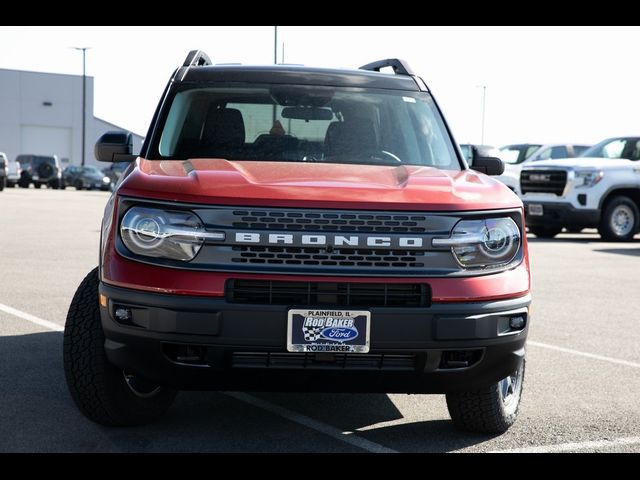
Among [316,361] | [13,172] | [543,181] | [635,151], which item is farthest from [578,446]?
[13,172]

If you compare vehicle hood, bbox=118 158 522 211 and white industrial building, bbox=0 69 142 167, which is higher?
white industrial building, bbox=0 69 142 167

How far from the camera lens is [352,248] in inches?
164

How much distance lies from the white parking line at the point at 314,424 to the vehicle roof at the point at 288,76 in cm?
172

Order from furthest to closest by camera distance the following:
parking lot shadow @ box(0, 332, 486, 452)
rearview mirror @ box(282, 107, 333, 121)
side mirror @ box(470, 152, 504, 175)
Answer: side mirror @ box(470, 152, 504, 175) < rearview mirror @ box(282, 107, 333, 121) < parking lot shadow @ box(0, 332, 486, 452)

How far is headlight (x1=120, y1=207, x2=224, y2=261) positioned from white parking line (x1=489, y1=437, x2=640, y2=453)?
5.30 ft

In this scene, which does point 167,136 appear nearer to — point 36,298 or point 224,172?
point 224,172

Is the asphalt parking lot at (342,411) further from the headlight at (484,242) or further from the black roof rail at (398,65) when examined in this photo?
the black roof rail at (398,65)

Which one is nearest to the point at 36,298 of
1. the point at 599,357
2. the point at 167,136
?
the point at 167,136

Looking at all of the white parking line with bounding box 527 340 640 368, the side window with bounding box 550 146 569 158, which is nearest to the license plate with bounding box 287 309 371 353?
the white parking line with bounding box 527 340 640 368

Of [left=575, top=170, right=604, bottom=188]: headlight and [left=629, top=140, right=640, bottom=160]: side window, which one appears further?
[left=629, top=140, right=640, bottom=160]: side window

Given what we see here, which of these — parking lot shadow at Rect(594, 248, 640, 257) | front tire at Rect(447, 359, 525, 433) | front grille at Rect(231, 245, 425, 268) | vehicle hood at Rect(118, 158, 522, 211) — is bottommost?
parking lot shadow at Rect(594, 248, 640, 257)

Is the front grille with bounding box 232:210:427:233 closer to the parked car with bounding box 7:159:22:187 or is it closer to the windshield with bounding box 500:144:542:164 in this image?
the windshield with bounding box 500:144:542:164

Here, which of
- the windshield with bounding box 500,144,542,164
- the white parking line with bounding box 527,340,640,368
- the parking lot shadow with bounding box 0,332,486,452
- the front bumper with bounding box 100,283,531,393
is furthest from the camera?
the windshield with bounding box 500,144,542,164

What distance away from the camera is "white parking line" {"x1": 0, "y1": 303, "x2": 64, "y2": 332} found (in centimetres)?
754
